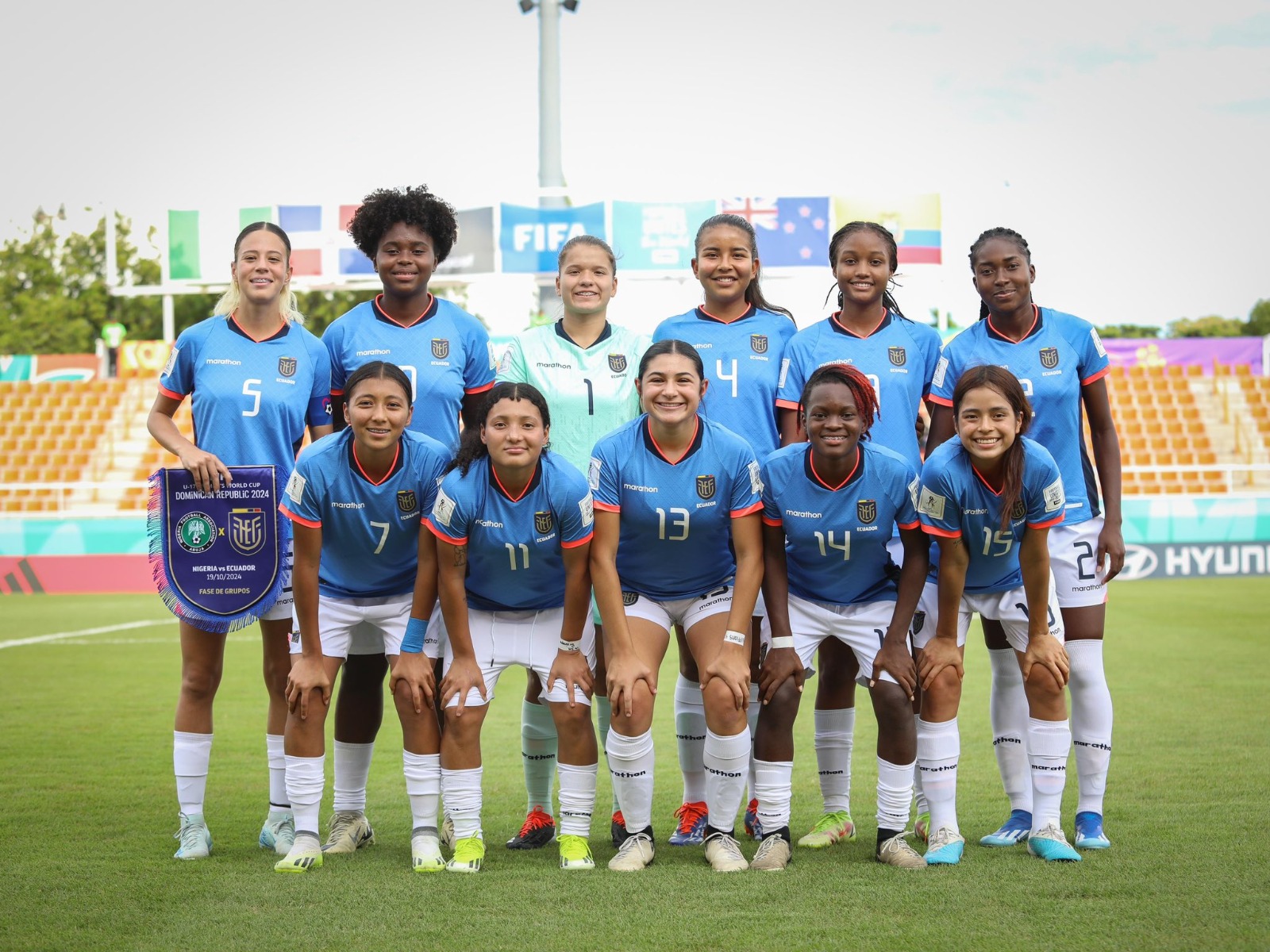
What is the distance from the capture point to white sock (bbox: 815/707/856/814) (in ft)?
14.9

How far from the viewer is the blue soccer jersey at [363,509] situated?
418cm

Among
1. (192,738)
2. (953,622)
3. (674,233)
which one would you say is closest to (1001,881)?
(953,622)

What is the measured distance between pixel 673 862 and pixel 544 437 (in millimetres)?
1499

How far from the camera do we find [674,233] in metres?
22.7

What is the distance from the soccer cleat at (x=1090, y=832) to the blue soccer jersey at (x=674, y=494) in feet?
5.14

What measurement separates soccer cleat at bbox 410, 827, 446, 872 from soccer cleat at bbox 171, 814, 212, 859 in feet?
2.51

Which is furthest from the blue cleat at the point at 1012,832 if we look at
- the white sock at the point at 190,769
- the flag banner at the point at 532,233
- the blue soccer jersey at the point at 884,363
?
the flag banner at the point at 532,233

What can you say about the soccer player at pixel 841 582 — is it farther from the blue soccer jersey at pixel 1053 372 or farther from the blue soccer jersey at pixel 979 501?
the blue soccer jersey at pixel 1053 372

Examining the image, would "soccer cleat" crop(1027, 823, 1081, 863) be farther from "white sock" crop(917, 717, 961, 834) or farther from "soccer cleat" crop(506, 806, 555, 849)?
"soccer cleat" crop(506, 806, 555, 849)

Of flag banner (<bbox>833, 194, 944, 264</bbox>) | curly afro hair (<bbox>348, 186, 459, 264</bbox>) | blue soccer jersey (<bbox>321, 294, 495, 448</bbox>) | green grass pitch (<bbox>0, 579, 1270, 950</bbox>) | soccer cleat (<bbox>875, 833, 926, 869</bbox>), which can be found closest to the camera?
green grass pitch (<bbox>0, 579, 1270, 950</bbox>)

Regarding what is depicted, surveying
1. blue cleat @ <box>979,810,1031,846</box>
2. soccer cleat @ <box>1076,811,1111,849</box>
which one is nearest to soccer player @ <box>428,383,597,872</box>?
blue cleat @ <box>979,810,1031,846</box>

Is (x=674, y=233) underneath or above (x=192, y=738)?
above

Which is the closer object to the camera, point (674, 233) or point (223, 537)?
point (223, 537)

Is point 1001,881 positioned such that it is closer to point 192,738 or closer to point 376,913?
point 376,913
